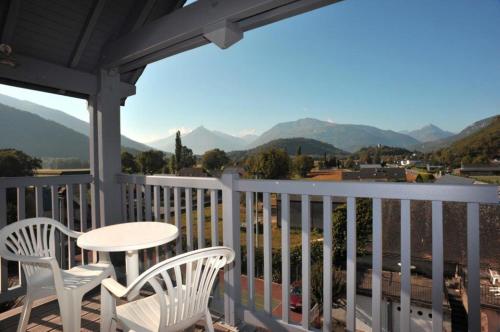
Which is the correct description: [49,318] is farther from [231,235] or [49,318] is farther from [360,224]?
[360,224]

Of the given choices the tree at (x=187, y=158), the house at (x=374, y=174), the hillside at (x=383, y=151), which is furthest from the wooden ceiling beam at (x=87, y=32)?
the hillside at (x=383, y=151)

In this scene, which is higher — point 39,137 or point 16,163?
point 39,137

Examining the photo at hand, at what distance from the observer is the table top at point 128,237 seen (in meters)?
1.54

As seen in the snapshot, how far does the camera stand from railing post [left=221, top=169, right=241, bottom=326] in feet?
6.72

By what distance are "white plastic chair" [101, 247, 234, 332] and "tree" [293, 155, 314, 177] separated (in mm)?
1939

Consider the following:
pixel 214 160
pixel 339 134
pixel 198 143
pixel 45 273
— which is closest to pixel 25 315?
pixel 45 273

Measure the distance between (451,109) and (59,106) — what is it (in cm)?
624

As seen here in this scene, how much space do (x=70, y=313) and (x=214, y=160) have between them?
77.7 inches

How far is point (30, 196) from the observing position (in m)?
2.76

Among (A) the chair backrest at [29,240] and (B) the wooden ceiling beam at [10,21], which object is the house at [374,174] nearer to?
(A) the chair backrest at [29,240]

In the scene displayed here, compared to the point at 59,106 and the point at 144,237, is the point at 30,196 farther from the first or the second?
the point at 144,237

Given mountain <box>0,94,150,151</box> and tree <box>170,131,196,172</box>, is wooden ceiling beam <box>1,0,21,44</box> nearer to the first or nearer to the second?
mountain <box>0,94,150,151</box>

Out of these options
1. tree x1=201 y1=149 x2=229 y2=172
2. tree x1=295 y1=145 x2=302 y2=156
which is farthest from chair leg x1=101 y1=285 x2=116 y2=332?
tree x1=295 y1=145 x2=302 y2=156

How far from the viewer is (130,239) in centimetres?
166
